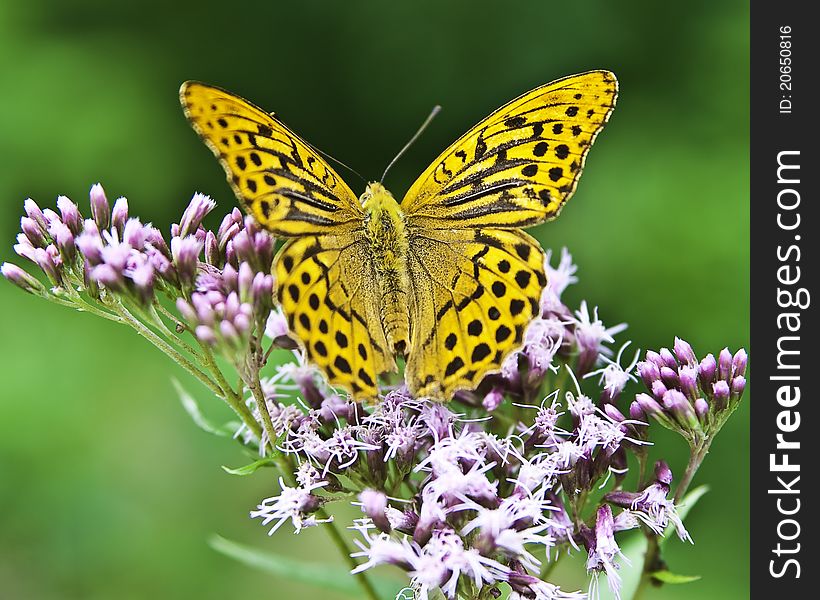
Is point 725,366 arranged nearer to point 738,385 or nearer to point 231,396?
point 738,385

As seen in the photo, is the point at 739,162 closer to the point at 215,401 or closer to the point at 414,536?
the point at 215,401

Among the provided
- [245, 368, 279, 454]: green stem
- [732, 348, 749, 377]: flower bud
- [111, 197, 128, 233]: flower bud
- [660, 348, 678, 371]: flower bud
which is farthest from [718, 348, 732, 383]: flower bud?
[111, 197, 128, 233]: flower bud

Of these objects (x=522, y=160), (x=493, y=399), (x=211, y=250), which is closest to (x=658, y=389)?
(x=493, y=399)

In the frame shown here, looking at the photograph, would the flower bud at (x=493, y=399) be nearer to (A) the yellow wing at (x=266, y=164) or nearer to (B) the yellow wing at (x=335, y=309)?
(B) the yellow wing at (x=335, y=309)

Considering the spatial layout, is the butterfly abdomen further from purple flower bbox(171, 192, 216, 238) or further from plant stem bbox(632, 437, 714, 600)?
plant stem bbox(632, 437, 714, 600)
